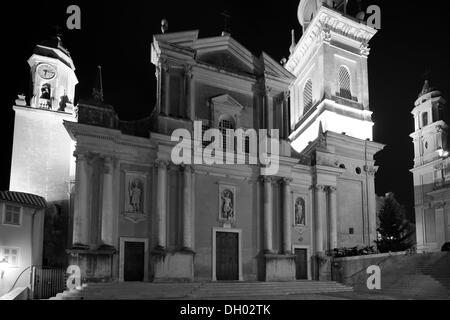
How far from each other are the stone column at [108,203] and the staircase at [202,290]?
2473 mm

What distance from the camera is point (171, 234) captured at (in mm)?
24562

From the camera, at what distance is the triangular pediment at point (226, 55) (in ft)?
92.1

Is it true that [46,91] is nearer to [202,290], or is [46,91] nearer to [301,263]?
[202,290]

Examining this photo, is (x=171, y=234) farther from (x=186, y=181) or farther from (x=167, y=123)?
(x=167, y=123)

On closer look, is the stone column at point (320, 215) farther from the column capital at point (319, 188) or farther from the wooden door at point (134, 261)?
the wooden door at point (134, 261)

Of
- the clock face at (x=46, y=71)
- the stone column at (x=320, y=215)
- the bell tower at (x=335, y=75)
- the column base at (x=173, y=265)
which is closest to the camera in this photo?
the column base at (x=173, y=265)

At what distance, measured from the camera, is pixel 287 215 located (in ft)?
89.6

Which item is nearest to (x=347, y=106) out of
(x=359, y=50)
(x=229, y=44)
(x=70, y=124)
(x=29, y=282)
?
(x=359, y=50)

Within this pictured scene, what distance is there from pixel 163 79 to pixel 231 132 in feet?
16.4

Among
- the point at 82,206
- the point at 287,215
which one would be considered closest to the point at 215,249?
the point at 287,215

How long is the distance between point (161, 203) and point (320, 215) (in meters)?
10.2

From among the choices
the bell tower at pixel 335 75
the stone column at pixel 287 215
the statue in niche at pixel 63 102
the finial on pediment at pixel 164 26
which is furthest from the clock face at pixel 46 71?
the bell tower at pixel 335 75

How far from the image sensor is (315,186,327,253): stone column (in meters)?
28.3
